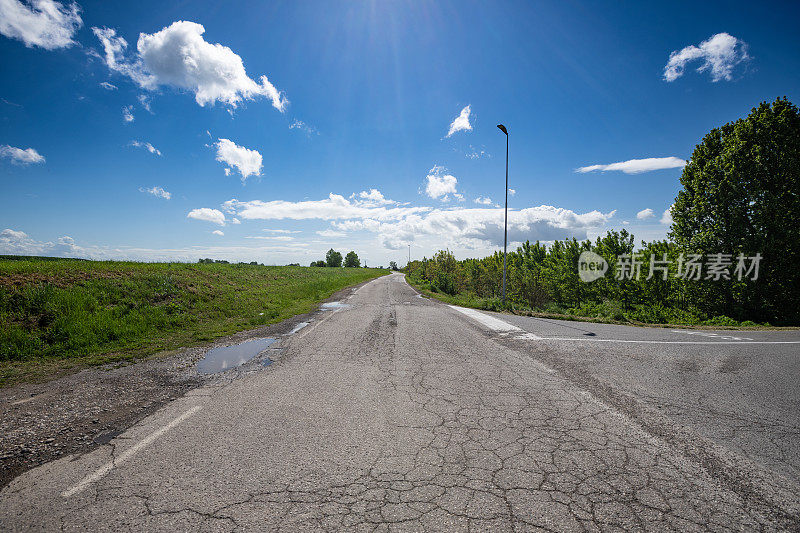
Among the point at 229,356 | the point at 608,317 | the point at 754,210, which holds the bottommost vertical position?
the point at 229,356

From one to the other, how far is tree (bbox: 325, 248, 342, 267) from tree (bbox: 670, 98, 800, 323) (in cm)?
12341

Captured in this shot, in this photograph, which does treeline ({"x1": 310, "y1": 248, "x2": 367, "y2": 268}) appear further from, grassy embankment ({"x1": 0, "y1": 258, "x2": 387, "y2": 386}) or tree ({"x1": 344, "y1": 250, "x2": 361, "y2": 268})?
grassy embankment ({"x1": 0, "y1": 258, "x2": 387, "y2": 386})

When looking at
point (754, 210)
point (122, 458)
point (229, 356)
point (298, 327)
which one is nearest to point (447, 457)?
point (122, 458)

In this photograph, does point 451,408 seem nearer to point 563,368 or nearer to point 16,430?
point 563,368

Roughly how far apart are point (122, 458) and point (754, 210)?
2461cm

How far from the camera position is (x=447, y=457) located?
299 cm

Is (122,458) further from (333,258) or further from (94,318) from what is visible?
(333,258)

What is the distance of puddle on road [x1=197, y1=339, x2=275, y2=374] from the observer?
6117 millimetres

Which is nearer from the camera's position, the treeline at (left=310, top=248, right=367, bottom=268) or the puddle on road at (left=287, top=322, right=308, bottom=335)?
the puddle on road at (left=287, top=322, right=308, bottom=335)

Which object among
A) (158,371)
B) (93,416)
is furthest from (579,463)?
(158,371)

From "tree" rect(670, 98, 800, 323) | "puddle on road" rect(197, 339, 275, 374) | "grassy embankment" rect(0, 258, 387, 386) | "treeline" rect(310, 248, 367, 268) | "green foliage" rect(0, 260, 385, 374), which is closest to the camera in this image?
"puddle on road" rect(197, 339, 275, 374)

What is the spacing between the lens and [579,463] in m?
2.89

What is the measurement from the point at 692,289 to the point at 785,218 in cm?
482

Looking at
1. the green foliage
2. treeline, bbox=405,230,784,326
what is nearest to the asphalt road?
the green foliage
